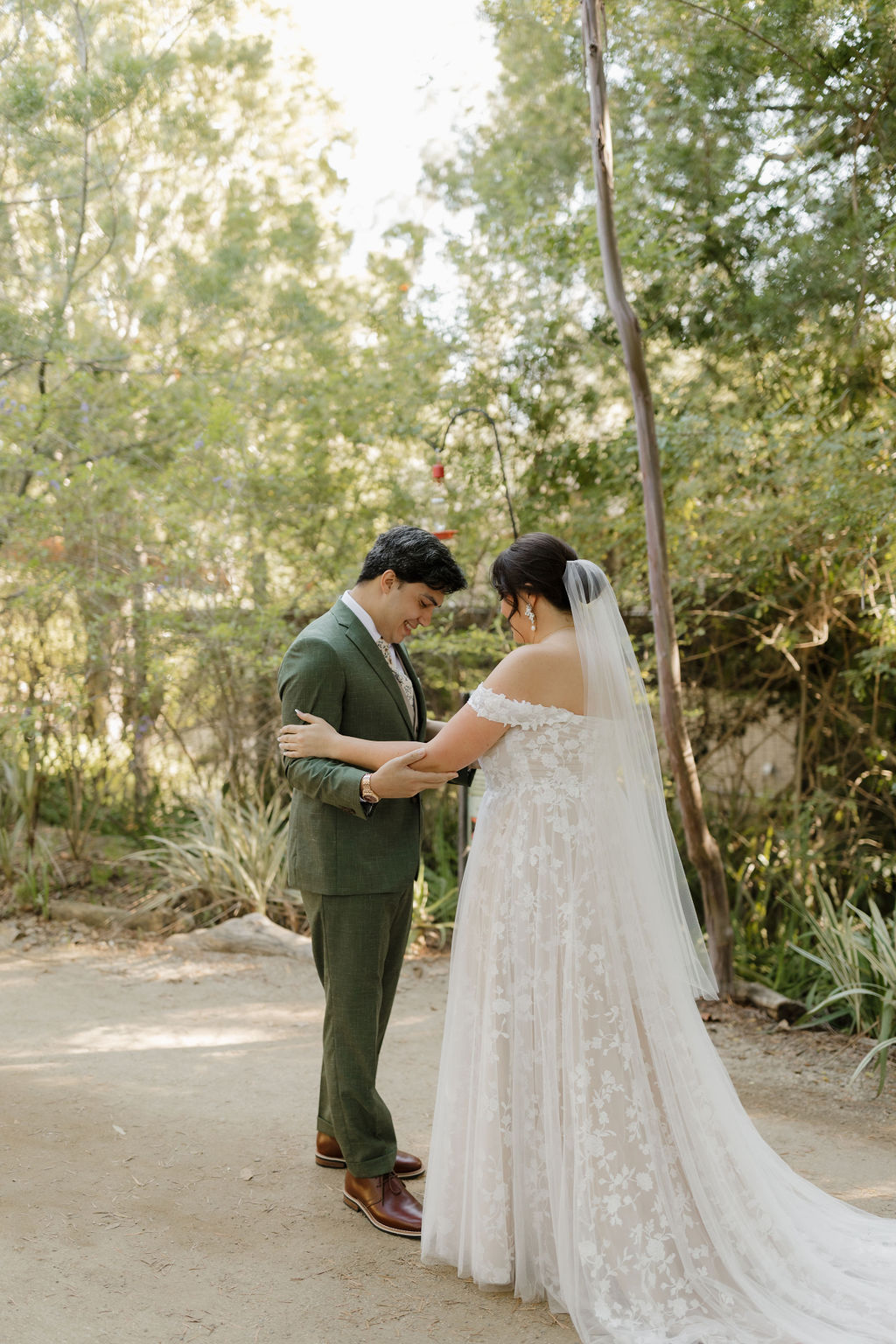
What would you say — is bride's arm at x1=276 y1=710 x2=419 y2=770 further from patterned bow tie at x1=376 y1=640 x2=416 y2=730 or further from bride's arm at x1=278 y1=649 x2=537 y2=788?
patterned bow tie at x1=376 y1=640 x2=416 y2=730

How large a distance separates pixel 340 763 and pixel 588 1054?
93cm

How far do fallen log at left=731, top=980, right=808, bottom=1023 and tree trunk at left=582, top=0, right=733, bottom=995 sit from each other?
97 mm

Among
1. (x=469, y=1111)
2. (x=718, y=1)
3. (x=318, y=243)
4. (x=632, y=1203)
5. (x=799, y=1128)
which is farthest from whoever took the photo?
(x=318, y=243)

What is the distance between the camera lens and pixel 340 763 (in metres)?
2.66

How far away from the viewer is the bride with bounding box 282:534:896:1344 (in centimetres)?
231

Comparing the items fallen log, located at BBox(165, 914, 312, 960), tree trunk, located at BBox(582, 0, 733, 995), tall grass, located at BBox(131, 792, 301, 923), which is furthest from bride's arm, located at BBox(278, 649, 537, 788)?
tall grass, located at BBox(131, 792, 301, 923)

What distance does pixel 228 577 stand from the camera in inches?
265

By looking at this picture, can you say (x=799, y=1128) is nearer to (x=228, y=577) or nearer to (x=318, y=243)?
(x=228, y=577)

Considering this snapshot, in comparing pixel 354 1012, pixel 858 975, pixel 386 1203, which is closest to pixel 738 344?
pixel 858 975

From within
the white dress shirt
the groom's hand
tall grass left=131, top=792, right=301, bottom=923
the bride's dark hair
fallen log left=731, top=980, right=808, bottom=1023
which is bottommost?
fallen log left=731, top=980, right=808, bottom=1023

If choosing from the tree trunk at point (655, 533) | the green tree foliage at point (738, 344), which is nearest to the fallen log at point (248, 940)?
the tree trunk at point (655, 533)

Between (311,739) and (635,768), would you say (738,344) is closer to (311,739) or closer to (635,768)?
(635,768)

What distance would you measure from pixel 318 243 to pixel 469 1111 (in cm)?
844

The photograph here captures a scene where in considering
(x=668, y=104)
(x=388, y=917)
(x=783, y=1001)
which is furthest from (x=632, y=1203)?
(x=668, y=104)
